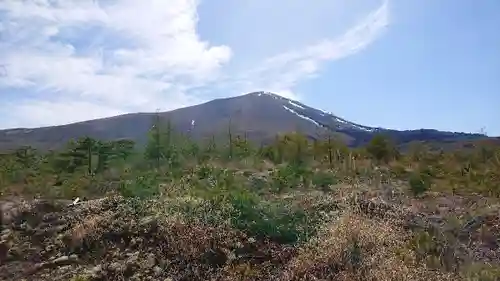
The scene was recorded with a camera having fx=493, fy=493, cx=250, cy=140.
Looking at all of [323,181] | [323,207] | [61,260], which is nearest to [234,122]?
[323,181]

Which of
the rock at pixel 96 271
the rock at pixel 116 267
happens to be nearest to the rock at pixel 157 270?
the rock at pixel 116 267

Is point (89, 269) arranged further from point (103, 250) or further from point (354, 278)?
point (354, 278)

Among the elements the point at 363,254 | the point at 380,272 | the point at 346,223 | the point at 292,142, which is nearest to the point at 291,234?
the point at 346,223

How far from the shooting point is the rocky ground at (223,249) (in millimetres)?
4891

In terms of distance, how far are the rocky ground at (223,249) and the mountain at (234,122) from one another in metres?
95.1

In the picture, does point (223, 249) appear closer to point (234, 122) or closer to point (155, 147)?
point (155, 147)

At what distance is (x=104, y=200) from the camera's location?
23.8ft

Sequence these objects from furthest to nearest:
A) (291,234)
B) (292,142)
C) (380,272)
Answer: (292,142) → (291,234) → (380,272)

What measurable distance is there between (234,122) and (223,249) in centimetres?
11272

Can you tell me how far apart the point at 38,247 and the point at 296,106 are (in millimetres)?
156794

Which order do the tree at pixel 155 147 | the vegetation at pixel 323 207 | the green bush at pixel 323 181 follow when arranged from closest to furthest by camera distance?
the vegetation at pixel 323 207, the green bush at pixel 323 181, the tree at pixel 155 147

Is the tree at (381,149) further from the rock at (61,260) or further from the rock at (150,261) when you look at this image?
the rock at (61,260)

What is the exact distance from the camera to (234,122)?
387ft

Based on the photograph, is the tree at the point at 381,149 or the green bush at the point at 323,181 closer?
the green bush at the point at 323,181
